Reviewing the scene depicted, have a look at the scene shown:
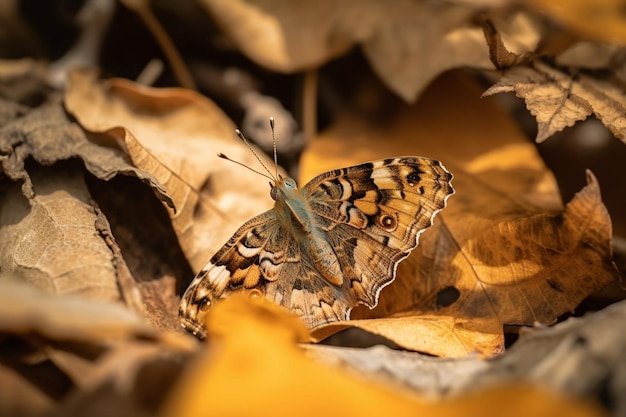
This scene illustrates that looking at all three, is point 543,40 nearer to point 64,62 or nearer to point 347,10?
point 347,10

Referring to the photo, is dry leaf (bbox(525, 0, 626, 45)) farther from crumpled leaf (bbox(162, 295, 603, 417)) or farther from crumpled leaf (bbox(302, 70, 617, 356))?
crumpled leaf (bbox(162, 295, 603, 417))

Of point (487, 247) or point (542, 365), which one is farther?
point (487, 247)

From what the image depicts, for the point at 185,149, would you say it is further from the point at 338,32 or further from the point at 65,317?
the point at 65,317

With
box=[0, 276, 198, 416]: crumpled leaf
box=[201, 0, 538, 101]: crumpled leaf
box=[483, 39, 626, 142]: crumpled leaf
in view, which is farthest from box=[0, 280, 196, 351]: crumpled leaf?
box=[201, 0, 538, 101]: crumpled leaf

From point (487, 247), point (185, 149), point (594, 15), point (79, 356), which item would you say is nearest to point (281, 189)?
point (185, 149)

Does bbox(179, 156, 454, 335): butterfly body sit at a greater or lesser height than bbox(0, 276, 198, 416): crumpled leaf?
greater

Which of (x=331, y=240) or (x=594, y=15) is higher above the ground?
(x=594, y=15)

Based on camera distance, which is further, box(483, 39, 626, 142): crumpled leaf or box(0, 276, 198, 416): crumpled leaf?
box(483, 39, 626, 142): crumpled leaf
